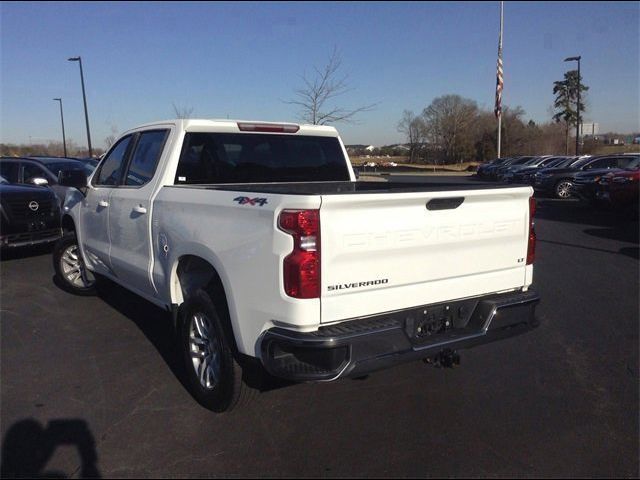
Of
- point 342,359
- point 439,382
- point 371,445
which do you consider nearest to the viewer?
point 342,359

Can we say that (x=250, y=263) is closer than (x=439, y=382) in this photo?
Yes

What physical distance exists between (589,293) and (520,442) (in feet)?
13.7

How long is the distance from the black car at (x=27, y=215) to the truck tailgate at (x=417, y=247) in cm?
767

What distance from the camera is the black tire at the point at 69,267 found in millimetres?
6742

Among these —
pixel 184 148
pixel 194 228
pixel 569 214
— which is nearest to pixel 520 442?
pixel 194 228

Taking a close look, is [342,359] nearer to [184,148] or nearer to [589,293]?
[184,148]

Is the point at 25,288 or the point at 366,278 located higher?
the point at 366,278

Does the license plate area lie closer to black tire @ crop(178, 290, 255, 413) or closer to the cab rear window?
black tire @ crop(178, 290, 255, 413)

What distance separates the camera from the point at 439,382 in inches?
167

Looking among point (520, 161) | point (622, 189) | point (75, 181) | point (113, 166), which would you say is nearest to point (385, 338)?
point (113, 166)

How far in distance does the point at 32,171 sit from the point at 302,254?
11295 millimetres

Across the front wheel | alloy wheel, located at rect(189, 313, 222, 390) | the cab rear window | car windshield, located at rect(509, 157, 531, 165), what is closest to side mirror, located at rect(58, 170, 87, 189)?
the cab rear window

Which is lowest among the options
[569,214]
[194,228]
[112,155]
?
[569,214]

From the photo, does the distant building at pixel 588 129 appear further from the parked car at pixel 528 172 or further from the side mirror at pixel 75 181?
the side mirror at pixel 75 181
